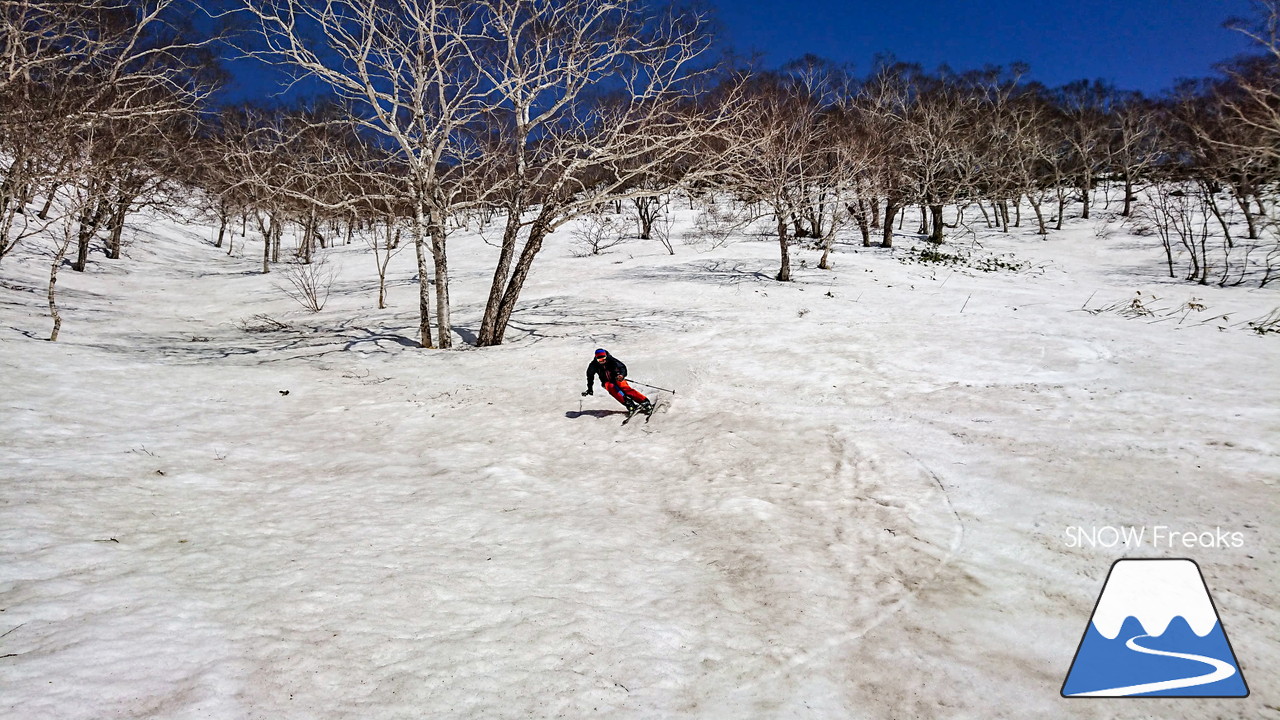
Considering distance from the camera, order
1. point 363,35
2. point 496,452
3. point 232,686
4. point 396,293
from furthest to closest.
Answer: point 396,293, point 363,35, point 496,452, point 232,686

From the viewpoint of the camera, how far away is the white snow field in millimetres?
3387

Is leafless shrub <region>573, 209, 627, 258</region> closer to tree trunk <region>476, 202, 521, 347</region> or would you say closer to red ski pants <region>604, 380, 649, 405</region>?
tree trunk <region>476, 202, 521, 347</region>

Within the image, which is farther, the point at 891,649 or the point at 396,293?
the point at 396,293

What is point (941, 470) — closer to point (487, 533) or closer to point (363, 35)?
point (487, 533)

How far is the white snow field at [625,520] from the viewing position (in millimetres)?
3387

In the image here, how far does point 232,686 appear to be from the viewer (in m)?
3.13

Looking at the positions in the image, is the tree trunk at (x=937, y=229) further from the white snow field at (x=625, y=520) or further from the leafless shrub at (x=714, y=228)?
the white snow field at (x=625, y=520)

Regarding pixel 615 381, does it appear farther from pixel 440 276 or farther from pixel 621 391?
pixel 440 276

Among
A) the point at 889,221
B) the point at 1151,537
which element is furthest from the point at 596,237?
the point at 1151,537

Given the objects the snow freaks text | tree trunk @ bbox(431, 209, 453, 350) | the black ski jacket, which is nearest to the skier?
the black ski jacket

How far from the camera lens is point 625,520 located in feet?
19.4

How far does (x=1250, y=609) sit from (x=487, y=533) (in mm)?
5570

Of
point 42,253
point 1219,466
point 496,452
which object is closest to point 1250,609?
point 1219,466

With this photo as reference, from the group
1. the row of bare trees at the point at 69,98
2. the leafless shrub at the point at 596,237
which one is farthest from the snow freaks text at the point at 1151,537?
the leafless shrub at the point at 596,237
